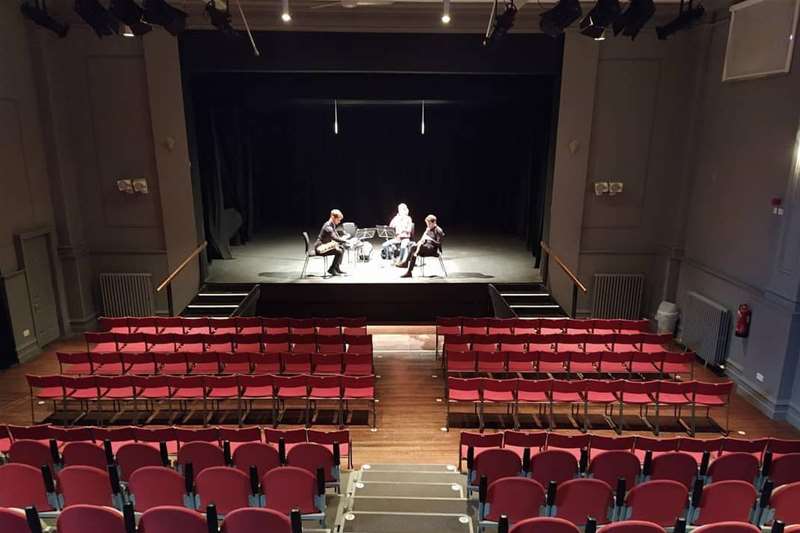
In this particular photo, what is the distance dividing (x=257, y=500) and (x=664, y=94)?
958cm

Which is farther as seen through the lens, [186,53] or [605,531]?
[186,53]

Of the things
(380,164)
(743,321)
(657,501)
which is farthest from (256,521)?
(380,164)

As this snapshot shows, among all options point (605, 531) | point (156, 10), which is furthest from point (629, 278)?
point (156, 10)

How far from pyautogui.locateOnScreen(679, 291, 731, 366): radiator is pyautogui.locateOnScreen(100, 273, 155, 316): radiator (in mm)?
9981

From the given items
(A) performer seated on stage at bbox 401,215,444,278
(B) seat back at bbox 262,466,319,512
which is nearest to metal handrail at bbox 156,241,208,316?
(A) performer seated on stage at bbox 401,215,444,278

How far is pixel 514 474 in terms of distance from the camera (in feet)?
15.7

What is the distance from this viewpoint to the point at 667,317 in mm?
9984

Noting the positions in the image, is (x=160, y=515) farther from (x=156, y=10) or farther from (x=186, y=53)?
(x=186, y=53)

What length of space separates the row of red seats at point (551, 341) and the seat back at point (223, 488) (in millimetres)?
4264

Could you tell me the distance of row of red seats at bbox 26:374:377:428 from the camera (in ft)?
21.8

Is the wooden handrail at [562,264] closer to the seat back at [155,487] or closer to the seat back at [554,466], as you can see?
the seat back at [554,466]

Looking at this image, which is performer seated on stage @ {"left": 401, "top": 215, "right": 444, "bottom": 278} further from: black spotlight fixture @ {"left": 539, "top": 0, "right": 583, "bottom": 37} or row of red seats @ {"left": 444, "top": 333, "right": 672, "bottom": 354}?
black spotlight fixture @ {"left": 539, "top": 0, "right": 583, "bottom": 37}

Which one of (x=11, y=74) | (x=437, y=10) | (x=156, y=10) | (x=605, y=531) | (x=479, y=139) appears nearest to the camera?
(x=605, y=531)

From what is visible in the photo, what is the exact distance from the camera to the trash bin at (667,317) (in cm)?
998
